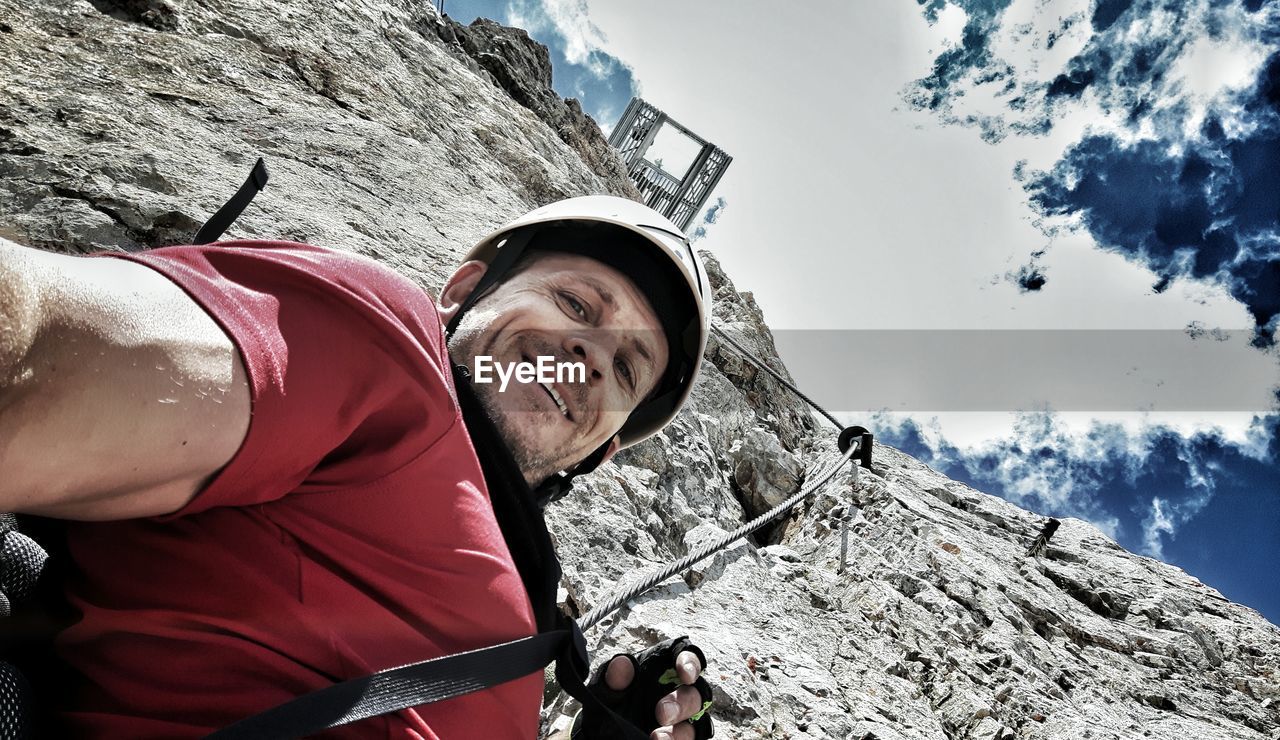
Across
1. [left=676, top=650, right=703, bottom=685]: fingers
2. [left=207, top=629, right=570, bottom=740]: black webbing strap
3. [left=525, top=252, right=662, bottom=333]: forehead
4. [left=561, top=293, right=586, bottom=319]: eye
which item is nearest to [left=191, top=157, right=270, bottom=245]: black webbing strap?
[left=525, top=252, right=662, bottom=333]: forehead

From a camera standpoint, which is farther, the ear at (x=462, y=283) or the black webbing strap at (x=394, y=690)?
the ear at (x=462, y=283)

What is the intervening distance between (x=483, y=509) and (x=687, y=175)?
68.8ft

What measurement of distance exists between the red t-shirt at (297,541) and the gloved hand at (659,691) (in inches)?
29.4

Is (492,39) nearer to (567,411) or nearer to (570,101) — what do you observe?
(570,101)

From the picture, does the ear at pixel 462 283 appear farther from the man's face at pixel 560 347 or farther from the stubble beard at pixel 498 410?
the stubble beard at pixel 498 410

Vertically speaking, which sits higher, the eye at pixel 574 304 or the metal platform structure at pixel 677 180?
the metal platform structure at pixel 677 180

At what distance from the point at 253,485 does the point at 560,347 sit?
123cm

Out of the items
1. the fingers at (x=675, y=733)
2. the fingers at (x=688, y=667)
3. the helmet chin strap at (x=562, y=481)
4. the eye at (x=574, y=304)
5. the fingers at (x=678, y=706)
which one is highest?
the eye at (x=574, y=304)

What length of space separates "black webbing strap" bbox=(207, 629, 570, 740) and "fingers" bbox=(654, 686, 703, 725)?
26.7 inches

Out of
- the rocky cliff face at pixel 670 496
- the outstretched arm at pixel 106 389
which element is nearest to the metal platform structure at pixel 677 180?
the rocky cliff face at pixel 670 496

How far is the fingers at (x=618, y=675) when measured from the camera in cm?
214

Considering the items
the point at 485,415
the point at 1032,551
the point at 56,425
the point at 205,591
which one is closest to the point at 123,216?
the point at 485,415

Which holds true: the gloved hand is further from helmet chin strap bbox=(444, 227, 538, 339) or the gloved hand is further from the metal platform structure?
the metal platform structure

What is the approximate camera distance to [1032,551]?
642 centimetres
